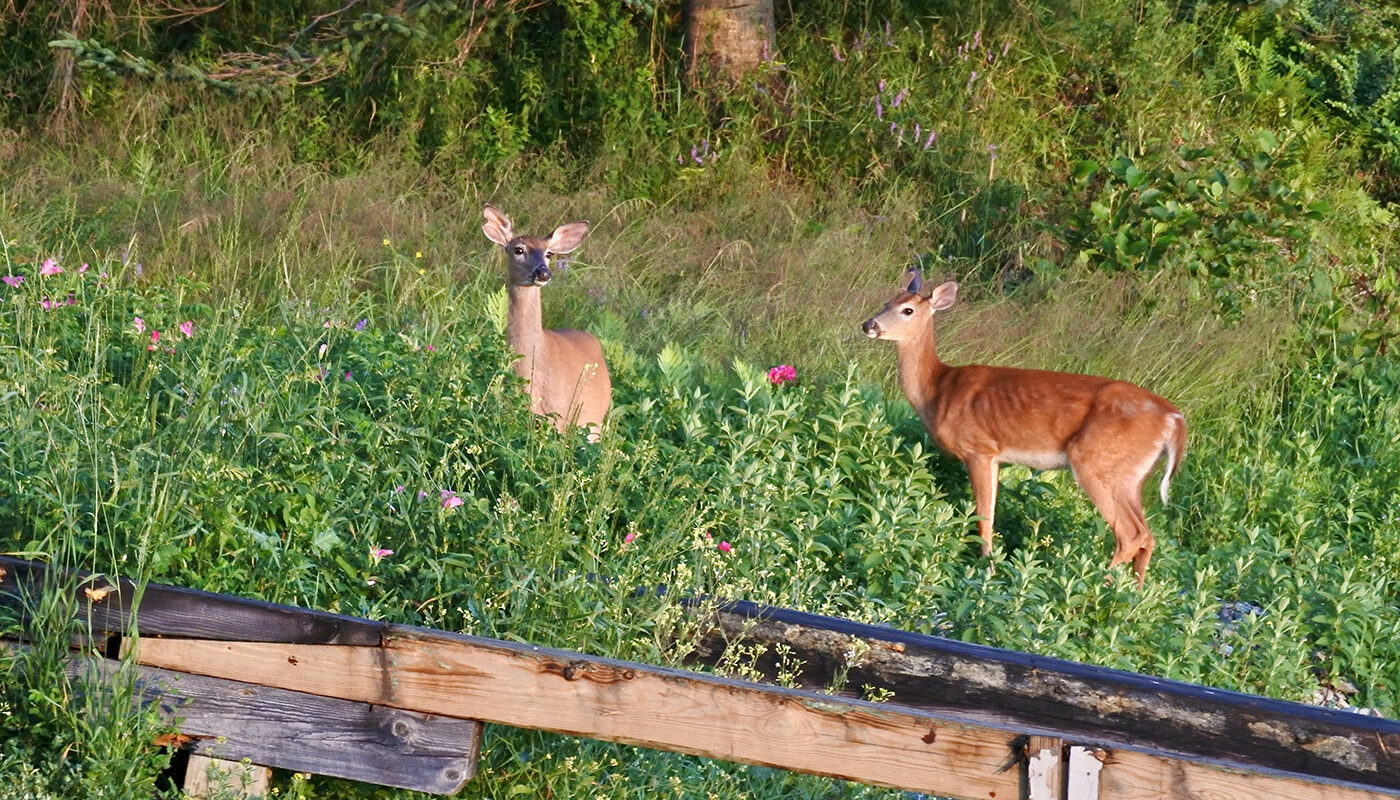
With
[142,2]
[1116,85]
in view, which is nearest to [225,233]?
[142,2]

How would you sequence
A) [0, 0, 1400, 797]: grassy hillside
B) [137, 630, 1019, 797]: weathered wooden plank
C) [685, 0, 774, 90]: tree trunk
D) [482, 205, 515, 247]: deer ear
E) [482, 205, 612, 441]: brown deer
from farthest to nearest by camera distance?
[685, 0, 774, 90]: tree trunk < [482, 205, 515, 247]: deer ear < [482, 205, 612, 441]: brown deer < [0, 0, 1400, 797]: grassy hillside < [137, 630, 1019, 797]: weathered wooden plank

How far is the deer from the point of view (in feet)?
22.9

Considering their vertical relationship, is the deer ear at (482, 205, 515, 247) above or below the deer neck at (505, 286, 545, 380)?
above

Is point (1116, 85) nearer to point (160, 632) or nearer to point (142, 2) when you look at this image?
point (142, 2)

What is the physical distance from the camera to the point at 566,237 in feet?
24.4

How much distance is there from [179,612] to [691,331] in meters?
5.22

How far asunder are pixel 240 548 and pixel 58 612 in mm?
630

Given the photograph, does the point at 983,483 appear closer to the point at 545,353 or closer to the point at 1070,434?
the point at 1070,434

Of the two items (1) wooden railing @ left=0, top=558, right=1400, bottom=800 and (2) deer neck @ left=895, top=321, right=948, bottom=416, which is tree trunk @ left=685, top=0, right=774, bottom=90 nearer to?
(2) deer neck @ left=895, top=321, right=948, bottom=416

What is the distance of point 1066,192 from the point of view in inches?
450

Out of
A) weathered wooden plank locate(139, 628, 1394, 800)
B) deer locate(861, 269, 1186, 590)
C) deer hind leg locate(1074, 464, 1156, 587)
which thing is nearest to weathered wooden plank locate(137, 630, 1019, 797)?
weathered wooden plank locate(139, 628, 1394, 800)

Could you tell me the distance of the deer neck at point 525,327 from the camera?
668cm

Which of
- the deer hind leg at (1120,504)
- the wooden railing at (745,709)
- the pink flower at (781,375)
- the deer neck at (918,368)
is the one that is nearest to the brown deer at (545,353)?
the pink flower at (781,375)

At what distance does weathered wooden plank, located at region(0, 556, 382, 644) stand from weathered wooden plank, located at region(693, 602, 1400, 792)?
3.37ft
